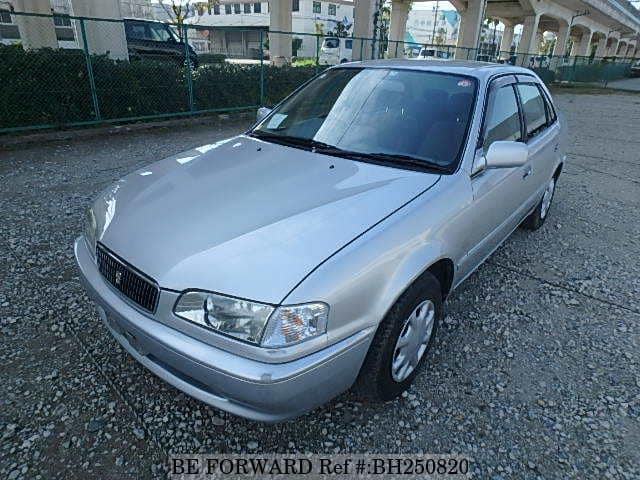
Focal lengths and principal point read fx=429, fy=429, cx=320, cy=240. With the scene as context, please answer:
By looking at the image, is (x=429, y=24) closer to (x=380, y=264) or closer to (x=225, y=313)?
(x=380, y=264)

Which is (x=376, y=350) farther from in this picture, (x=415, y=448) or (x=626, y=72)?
(x=626, y=72)

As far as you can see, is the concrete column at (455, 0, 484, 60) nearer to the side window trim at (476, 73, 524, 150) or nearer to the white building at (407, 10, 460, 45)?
the side window trim at (476, 73, 524, 150)

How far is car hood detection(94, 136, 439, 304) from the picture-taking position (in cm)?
174

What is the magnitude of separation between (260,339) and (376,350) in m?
0.62

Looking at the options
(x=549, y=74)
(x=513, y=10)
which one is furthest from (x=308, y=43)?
(x=549, y=74)

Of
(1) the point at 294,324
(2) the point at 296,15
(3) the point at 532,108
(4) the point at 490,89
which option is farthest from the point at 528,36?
(1) the point at 294,324

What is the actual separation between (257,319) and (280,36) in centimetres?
1540

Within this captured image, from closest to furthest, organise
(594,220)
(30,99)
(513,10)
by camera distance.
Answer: (594,220)
(30,99)
(513,10)

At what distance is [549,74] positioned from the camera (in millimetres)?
28594

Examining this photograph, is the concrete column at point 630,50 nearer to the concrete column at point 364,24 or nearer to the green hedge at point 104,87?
the concrete column at point 364,24

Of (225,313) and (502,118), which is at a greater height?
(502,118)

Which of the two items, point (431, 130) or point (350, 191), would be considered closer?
point (350, 191)

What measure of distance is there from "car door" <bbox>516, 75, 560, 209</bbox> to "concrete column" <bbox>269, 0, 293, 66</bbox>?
12.2m

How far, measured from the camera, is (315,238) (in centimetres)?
185
